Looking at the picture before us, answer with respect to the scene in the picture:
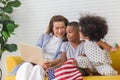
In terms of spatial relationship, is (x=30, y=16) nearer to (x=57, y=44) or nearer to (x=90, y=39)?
(x=57, y=44)

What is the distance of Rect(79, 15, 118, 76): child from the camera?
2.12 m

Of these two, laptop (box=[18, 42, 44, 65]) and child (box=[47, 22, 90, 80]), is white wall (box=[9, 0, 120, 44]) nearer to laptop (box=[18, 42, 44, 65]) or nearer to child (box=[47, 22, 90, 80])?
child (box=[47, 22, 90, 80])

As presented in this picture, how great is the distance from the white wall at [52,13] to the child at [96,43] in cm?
76

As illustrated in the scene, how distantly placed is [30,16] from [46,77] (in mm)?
1301

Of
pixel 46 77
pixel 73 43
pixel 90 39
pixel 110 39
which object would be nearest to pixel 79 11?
pixel 110 39

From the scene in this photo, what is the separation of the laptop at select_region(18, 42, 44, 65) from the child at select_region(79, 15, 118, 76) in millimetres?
425

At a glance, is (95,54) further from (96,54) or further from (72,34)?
(72,34)

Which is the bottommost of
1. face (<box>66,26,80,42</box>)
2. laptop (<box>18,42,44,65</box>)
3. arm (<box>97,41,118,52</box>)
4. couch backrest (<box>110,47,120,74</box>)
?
couch backrest (<box>110,47,120,74</box>)

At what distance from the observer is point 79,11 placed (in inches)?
121

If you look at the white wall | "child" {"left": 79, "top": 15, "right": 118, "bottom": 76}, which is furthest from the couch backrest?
the white wall

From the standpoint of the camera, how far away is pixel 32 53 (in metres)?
2.29

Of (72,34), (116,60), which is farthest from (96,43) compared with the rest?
(116,60)

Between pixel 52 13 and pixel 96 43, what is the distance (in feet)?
3.83

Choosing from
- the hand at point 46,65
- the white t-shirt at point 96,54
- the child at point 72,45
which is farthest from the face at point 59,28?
the white t-shirt at point 96,54
